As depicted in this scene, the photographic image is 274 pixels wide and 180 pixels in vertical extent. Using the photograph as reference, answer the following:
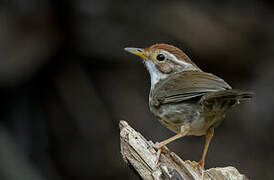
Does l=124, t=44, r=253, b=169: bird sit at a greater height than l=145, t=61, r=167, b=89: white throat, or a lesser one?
lesser

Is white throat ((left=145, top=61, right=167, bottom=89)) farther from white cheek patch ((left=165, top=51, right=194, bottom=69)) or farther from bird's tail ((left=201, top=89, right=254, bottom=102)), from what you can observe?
bird's tail ((left=201, top=89, right=254, bottom=102))

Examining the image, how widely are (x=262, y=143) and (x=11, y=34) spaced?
4682 mm

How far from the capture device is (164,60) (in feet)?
18.2

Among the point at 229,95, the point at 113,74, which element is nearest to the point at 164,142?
the point at 229,95

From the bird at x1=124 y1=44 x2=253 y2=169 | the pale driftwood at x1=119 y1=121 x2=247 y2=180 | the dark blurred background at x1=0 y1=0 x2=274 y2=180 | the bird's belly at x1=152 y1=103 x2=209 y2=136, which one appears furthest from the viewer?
the dark blurred background at x1=0 y1=0 x2=274 y2=180

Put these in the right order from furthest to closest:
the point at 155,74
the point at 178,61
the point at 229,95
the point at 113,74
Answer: the point at 113,74, the point at 155,74, the point at 178,61, the point at 229,95

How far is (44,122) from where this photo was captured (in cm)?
886

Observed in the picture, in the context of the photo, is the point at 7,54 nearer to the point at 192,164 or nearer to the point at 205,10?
the point at 205,10

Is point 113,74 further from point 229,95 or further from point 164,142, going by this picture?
point 229,95

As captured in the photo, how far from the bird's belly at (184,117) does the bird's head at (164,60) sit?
65 centimetres

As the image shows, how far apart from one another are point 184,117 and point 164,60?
3.05 ft

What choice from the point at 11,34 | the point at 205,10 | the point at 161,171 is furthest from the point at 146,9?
the point at 161,171

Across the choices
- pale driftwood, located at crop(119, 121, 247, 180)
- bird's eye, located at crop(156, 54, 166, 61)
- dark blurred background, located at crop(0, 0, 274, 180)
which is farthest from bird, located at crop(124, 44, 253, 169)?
dark blurred background, located at crop(0, 0, 274, 180)

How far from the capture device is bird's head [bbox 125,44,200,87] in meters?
5.47
